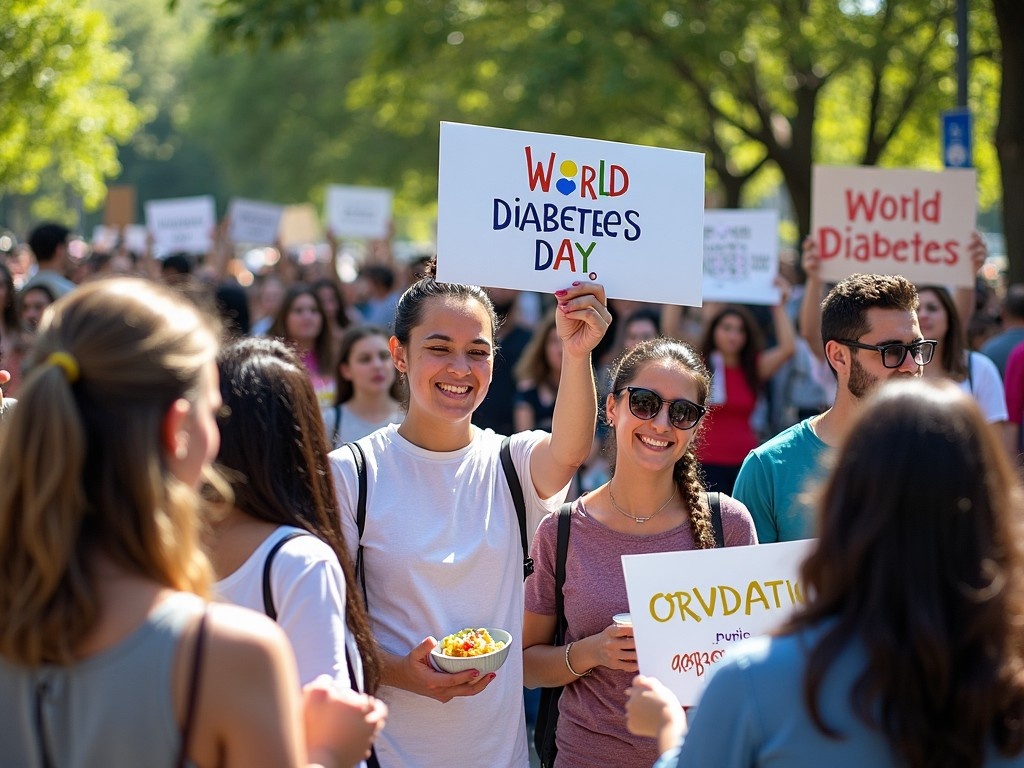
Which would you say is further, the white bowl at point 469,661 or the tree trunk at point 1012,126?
the tree trunk at point 1012,126

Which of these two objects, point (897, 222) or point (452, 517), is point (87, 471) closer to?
point (452, 517)

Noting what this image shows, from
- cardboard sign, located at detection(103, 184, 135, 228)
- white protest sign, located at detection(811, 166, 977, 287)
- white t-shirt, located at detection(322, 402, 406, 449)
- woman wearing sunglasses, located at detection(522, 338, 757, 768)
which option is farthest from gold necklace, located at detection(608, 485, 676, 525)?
cardboard sign, located at detection(103, 184, 135, 228)

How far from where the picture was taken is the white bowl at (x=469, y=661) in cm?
291

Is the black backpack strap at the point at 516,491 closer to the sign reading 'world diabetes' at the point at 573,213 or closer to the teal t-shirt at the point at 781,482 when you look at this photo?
the sign reading 'world diabetes' at the point at 573,213

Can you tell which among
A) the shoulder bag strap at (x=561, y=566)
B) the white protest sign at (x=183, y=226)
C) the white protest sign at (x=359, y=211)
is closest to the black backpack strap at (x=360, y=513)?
the shoulder bag strap at (x=561, y=566)

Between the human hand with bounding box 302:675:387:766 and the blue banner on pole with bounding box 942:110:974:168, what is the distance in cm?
978

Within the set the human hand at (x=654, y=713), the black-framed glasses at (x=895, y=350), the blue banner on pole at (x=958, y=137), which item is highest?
the blue banner on pole at (x=958, y=137)

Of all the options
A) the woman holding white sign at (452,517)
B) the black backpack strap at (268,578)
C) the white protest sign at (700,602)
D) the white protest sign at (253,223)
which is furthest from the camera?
the white protest sign at (253,223)

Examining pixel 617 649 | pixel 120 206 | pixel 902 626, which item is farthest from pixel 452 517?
pixel 120 206

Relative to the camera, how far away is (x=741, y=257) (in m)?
9.03

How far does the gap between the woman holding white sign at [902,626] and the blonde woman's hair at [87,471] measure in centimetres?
94

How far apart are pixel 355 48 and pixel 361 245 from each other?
3581cm

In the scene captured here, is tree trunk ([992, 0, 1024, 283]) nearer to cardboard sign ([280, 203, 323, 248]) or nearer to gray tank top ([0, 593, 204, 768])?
gray tank top ([0, 593, 204, 768])

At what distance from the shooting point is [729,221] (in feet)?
30.4
